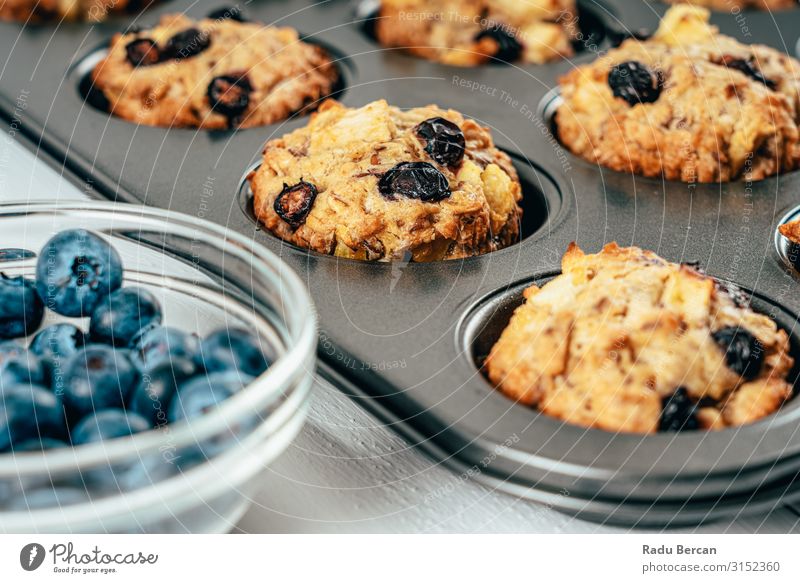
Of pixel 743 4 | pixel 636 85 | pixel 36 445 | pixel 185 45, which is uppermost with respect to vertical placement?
pixel 743 4

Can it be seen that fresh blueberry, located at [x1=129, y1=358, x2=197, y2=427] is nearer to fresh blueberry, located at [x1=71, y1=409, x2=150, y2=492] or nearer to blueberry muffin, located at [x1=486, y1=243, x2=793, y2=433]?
fresh blueberry, located at [x1=71, y1=409, x2=150, y2=492]

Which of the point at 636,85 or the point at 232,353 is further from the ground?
the point at 636,85

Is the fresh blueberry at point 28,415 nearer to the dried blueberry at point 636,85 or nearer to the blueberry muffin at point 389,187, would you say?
the blueberry muffin at point 389,187

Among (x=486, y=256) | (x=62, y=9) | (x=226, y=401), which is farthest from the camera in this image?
(x=62, y=9)

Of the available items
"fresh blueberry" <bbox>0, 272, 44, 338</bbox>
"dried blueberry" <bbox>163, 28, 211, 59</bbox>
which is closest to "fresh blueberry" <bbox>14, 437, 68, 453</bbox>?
"fresh blueberry" <bbox>0, 272, 44, 338</bbox>

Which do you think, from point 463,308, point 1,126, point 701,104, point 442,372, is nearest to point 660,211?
point 701,104

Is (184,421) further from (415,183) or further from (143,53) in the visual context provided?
(143,53)

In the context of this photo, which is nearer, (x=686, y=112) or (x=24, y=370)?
(x=24, y=370)
